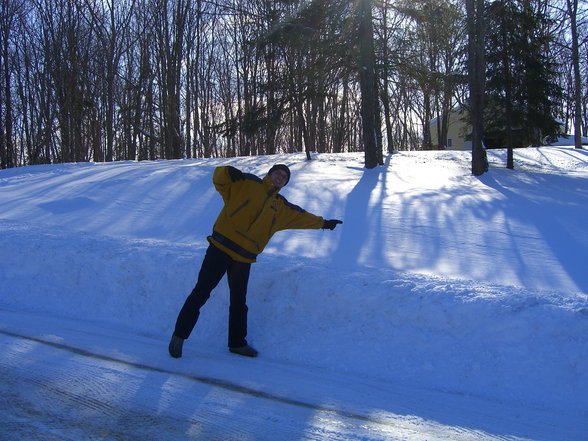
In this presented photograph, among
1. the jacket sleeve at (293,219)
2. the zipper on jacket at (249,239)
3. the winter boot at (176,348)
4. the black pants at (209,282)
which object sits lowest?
the winter boot at (176,348)

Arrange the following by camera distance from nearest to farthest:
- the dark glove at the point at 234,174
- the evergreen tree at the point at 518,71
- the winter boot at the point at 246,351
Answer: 1. the dark glove at the point at 234,174
2. the winter boot at the point at 246,351
3. the evergreen tree at the point at 518,71

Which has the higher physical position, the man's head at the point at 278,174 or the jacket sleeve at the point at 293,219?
the man's head at the point at 278,174

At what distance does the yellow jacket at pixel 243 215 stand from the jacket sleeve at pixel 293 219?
186 millimetres

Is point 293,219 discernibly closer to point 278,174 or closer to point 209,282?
point 278,174

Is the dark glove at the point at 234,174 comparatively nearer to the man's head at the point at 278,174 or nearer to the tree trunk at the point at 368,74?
the man's head at the point at 278,174

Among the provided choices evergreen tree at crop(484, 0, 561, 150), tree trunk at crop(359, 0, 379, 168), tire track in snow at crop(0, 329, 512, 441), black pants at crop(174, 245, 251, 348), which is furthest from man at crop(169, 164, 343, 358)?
evergreen tree at crop(484, 0, 561, 150)

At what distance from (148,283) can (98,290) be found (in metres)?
0.63

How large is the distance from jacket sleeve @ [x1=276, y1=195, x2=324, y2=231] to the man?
89 mm

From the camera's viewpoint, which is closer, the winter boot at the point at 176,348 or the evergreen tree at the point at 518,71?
the winter boot at the point at 176,348

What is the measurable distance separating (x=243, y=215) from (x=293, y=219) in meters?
0.61

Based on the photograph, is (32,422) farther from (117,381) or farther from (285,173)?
(285,173)

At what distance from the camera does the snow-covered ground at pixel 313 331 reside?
3.76m

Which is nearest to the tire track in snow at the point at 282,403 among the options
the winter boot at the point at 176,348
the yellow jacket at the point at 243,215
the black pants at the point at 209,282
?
the winter boot at the point at 176,348

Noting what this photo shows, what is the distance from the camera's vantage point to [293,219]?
5277 mm
